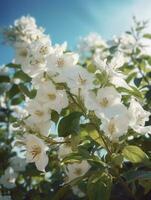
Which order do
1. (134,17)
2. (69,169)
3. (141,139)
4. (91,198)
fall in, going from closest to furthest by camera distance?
1. (91,198)
2. (69,169)
3. (141,139)
4. (134,17)

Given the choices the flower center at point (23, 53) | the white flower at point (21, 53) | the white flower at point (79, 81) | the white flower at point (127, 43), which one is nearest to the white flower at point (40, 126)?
the white flower at point (79, 81)

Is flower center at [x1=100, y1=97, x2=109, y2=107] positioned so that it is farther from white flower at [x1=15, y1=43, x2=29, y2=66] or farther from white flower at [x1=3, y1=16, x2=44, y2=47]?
white flower at [x1=3, y1=16, x2=44, y2=47]

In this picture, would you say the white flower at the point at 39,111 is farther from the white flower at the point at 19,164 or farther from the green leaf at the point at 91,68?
the white flower at the point at 19,164

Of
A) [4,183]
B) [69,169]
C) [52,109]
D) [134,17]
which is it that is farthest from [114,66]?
[134,17]

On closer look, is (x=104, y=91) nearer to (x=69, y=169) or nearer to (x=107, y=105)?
(x=107, y=105)

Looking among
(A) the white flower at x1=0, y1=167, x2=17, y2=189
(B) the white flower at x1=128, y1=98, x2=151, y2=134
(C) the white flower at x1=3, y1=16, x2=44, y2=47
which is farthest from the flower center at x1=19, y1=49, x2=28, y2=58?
(A) the white flower at x1=0, y1=167, x2=17, y2=189

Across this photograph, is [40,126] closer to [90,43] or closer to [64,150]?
[64,150]
